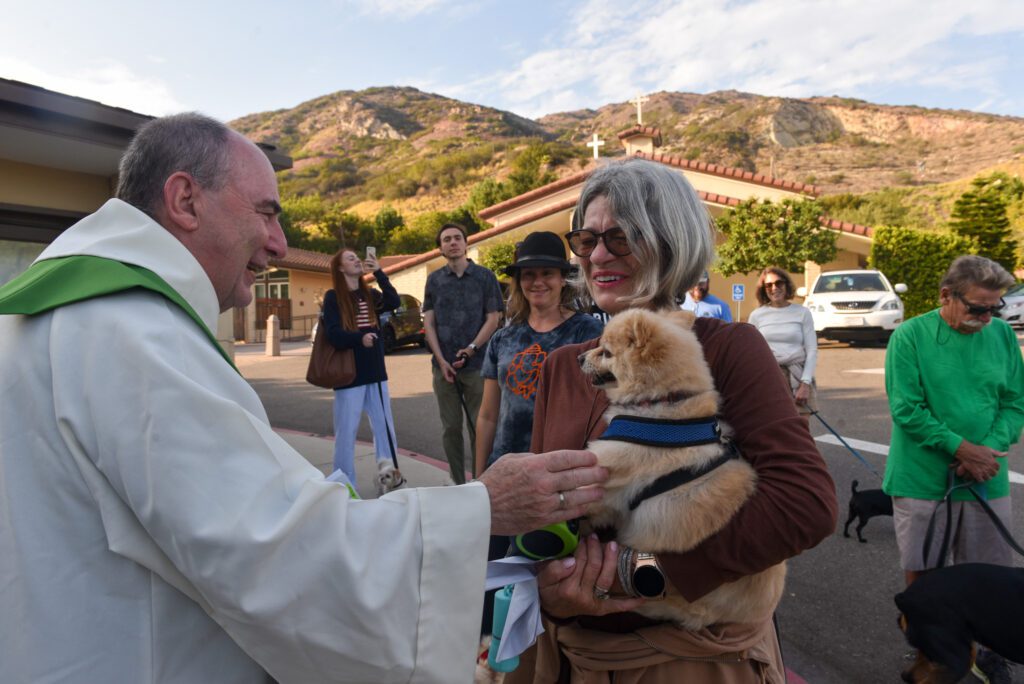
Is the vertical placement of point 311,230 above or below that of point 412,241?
above

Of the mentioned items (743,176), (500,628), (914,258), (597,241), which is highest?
(743,176)

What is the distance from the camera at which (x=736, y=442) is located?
148cm

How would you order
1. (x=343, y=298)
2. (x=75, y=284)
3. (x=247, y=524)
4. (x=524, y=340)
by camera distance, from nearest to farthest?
(x=247, y=524), (x=75, y=284), (x=524, y=340), (x=343, y=298)

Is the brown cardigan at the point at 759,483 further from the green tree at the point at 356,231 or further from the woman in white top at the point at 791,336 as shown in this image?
the green tree at the point at 356,231

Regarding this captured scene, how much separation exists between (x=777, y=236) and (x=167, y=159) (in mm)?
A: 20858

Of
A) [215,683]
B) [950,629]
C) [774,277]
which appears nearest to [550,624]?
[215,683]

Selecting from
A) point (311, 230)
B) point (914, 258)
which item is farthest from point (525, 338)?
point (311, 230)

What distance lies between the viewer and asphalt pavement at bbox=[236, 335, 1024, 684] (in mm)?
3471

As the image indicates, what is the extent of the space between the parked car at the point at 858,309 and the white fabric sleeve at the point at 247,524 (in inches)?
705

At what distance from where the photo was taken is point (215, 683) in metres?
1.13

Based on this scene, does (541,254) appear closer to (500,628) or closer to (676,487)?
(676,487)

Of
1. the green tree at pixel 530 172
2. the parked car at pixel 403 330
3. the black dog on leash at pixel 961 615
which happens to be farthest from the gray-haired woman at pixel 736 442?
the green tree at pixel 530 172

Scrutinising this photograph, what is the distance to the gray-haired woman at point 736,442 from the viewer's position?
4.36 feet

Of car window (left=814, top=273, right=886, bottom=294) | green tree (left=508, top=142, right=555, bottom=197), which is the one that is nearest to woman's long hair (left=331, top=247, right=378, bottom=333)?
car window (left=814, top=273, right=886, bottom=294)
